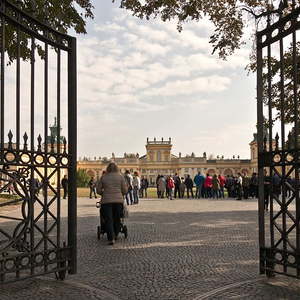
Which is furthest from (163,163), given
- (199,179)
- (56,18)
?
(56,18)

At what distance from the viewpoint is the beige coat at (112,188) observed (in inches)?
338

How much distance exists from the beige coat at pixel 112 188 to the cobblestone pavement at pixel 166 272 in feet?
2.79

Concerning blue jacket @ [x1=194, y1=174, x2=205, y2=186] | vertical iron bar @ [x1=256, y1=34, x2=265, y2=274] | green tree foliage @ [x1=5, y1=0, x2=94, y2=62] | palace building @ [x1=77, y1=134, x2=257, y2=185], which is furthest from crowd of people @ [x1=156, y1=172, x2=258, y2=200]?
palace building @ [x1=77, y1=134, x2=257, y2=185]

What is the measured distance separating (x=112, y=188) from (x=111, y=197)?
17 centimetres

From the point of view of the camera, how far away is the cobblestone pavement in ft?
16.0

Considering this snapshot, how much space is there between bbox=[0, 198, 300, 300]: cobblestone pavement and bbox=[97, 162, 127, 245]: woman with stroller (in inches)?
14.0

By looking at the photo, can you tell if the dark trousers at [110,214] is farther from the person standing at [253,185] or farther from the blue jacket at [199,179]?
the blue jacket at [199,179]

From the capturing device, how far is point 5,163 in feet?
16.2

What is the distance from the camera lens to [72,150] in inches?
229

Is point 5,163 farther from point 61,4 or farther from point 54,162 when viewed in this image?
point 61,4

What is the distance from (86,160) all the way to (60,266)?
10083 centimetres

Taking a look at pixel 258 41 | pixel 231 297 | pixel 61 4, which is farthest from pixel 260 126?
pixel 61 4

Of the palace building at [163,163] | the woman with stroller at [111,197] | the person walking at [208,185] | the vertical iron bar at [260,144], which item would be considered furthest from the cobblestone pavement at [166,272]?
the palace building at [163,163]

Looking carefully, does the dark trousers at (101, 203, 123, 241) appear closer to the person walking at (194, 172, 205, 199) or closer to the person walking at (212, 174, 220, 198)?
the person walking at (212, 174, 220, 198)
